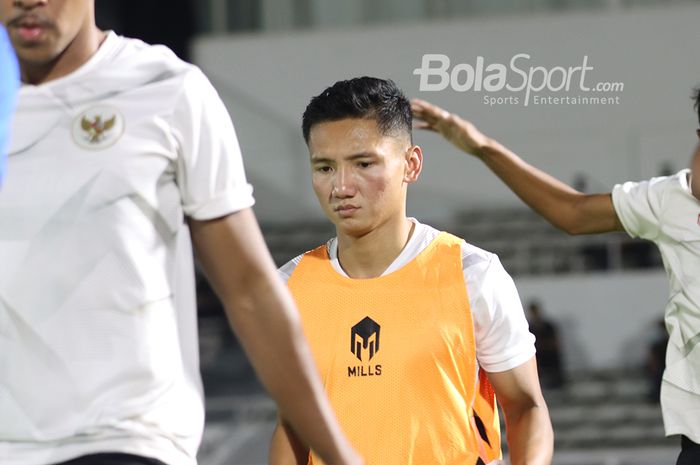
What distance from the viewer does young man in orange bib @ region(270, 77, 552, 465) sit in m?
2.95

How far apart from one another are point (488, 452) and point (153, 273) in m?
1.43

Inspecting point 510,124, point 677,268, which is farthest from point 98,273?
point 510,124

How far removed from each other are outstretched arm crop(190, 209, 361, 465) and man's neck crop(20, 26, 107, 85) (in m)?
0.30

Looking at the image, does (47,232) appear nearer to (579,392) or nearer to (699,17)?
(579,392)

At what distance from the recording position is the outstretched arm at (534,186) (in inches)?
131

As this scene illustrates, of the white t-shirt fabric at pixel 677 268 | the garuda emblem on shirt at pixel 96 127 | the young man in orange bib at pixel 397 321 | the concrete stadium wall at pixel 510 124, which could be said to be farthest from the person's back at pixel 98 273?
the concrete stadium wall at pixel 510 124

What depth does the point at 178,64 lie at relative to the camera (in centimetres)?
184

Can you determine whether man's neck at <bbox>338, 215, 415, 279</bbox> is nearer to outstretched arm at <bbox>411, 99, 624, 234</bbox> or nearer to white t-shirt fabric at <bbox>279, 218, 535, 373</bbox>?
white t-shirt fabric at <bbox>279, 218, 535, 373</bbox>

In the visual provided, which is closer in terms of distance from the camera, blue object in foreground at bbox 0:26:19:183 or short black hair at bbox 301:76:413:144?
blue object in foreground at bbox 0:26:19:183

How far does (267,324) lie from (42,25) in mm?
512

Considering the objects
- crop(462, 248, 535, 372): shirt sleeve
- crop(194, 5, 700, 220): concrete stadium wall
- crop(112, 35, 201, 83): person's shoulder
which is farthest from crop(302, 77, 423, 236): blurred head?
crop(194, 5, 700, 220): concrete stadium wall

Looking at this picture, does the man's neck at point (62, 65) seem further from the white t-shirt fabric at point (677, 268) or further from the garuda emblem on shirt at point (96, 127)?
the white t-shirt fabric at point (677, 268)

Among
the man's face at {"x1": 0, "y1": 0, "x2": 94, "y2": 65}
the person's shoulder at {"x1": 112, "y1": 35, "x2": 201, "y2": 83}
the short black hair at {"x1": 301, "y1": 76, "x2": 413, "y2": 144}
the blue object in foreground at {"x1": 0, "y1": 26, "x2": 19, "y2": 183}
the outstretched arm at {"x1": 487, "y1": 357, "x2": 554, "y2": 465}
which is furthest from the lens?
the short black hair at {"x1": 301, "y1": 76, "x2": 413, "y2": 144}

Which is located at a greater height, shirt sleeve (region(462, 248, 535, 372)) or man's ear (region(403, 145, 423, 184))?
Answer: man's ear (region(403, 145, 423, 184))
